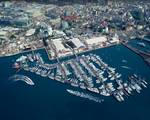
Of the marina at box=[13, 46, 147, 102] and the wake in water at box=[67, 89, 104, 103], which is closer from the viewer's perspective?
the wake in water at box=[67, 89, 104, 103]

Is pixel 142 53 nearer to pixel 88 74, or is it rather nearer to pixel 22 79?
pixel 88 74

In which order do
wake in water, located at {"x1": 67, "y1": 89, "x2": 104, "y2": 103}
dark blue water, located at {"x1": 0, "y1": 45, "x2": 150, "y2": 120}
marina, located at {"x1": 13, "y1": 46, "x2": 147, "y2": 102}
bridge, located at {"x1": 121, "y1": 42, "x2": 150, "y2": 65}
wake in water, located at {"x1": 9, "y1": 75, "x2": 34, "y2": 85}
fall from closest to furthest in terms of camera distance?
1. dark blue water, located at {"x1": 0, "y1": 45, "x2": 150, "y2": 120}
2. wake in water, located at {"x1": 67, "y1": 89, "x2": 104, "y2": 103}
3. marina, located at {"x1": 13, "y1": 46, "x2": 147, "y2": 102}
4. wake in water, located at {"x1": 9, "y1": 75, "x2": 34, "y2": 85}
5. bridge, located at {"x1": 121, "y1": 42, "x2": 150, "y2": 65}

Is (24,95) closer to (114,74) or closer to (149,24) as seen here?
(114,74)

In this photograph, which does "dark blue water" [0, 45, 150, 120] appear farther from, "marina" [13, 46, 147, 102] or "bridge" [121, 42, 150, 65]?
"bridge" [121, 42, 150, 65]

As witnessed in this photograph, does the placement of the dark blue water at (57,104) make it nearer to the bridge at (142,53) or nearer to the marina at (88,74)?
the marina at (88,74)

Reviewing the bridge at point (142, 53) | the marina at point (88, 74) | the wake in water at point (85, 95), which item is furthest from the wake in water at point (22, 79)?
the bridge at point (142, 53)

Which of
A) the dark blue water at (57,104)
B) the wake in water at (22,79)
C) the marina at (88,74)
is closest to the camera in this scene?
the dark blue water at (57,104)

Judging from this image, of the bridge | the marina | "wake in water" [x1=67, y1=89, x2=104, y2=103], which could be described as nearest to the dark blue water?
"wake in water" [x1=67, y1=89, x2=104, y2=103]

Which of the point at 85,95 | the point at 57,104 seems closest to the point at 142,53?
the point at 85,95
